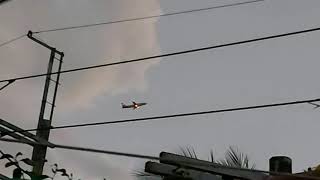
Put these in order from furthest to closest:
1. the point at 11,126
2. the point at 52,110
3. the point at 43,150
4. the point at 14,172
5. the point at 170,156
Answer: the point at 52,110, the point at 43,150, the point at 11,126, the point at 170,156, the point at 14,172

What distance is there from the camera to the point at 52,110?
16.8m

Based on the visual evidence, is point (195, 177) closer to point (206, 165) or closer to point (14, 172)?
point (206, 165)

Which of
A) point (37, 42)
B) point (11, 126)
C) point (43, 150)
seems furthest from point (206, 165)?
point (37, 42)

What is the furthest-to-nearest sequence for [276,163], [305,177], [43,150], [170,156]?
[43,150]
[276,163]
[170,156]
[305,177]

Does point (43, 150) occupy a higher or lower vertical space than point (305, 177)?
higher

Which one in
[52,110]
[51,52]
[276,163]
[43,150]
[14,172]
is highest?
[51,52]

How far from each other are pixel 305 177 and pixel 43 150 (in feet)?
34.7

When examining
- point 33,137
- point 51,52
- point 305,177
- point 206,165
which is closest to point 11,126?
point 33,137

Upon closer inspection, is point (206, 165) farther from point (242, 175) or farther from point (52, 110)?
point (52, 110)

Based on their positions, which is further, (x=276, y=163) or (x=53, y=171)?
(x=276, y=163)

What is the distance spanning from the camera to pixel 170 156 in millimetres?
4941

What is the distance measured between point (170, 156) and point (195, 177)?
0.31 metres

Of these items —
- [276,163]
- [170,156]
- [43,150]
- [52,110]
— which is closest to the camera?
[170,156]

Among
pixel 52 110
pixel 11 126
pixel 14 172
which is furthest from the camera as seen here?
pixel 52 110
